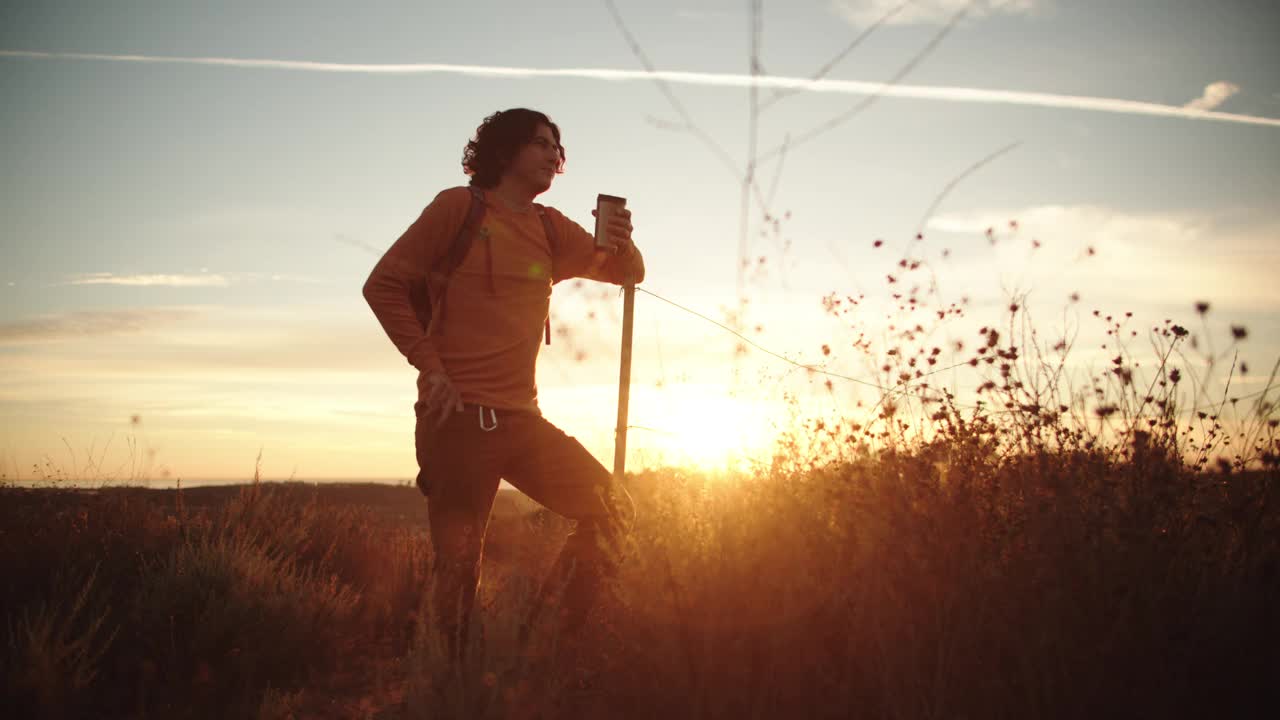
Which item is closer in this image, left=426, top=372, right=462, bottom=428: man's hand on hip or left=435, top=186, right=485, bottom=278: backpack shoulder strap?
left=426, top=372, right=462, bottom=428: man's hand on hip

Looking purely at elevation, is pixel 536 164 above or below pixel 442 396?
above

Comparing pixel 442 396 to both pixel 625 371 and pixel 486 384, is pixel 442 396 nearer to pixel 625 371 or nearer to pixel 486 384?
pixel 486 384

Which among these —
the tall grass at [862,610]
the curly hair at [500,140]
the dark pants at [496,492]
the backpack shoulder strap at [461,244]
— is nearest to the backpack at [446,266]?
the backpack shoulder strap at [461,244]

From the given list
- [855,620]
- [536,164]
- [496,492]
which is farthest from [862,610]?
[536,164]

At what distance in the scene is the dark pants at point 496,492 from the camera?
284 centimetres

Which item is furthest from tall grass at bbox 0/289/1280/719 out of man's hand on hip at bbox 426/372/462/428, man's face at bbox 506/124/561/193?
man's face at bbox 506/124/561/193

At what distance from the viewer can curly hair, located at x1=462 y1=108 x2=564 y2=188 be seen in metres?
3.33

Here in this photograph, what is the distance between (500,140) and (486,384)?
1187mm

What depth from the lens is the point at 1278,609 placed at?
217cm

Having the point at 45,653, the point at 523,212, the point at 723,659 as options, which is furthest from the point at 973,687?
the point at 45,653

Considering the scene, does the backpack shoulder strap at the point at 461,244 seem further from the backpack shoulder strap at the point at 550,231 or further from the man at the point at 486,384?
the backpack shoulder strap at the point at 550,231

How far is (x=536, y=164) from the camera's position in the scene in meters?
3.29

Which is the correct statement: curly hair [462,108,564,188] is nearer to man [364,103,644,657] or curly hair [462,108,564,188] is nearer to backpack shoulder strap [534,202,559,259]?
man [364,103,644,657]

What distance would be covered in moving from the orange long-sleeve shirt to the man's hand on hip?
2.1 inches
